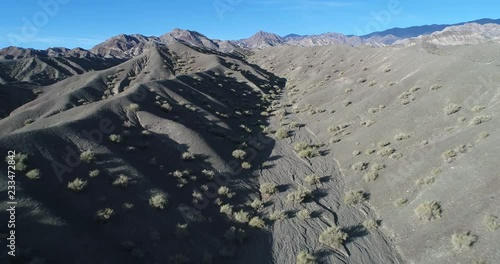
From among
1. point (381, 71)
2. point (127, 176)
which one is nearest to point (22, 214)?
point (127, 176)

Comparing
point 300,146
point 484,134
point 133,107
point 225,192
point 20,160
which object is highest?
point 133,107

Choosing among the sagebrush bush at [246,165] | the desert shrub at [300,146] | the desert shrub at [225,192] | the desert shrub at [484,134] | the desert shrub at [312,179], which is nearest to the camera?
the desert shrub at [484,134]

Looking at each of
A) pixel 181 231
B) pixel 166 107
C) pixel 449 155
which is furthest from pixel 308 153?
pixel 166 107

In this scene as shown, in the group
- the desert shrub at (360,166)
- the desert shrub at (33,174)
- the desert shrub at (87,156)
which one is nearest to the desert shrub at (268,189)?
the desert shrub at (360,166)

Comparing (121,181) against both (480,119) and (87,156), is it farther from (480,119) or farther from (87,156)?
(480,119)

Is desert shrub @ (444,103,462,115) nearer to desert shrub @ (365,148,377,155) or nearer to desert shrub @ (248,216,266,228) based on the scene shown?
desert shrub @ (365,148,377,155)

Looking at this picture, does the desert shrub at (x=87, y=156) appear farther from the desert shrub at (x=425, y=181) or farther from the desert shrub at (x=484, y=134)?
the desert shrub at (x=484, y=134)

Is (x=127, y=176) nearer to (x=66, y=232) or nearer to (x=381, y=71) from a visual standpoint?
(x=66, y=232)

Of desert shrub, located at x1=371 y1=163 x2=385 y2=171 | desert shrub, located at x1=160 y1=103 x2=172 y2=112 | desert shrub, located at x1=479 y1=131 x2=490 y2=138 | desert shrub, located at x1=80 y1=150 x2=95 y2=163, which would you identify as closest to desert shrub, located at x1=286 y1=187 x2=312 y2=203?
desert shrub, located at x1=371 y1=163 x2=385 y2=171
